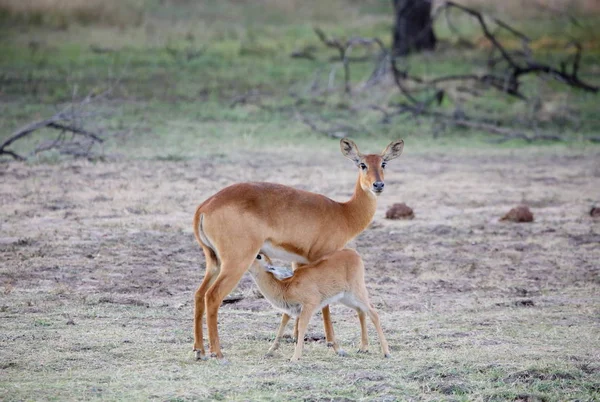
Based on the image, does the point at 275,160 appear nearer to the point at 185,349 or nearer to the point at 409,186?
the point at 409,186

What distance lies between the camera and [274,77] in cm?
1934

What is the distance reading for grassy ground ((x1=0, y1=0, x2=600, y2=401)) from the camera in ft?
20.4

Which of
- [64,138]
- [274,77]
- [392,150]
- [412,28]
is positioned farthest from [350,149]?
[412,28]

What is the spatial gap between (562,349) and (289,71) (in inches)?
529

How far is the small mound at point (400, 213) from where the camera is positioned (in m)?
11.0

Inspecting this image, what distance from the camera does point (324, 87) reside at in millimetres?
18734

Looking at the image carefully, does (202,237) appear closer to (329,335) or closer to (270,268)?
(270,268)

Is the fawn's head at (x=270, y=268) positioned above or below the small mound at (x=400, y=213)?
above

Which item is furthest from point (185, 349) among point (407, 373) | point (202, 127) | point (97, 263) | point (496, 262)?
point (202, 127)

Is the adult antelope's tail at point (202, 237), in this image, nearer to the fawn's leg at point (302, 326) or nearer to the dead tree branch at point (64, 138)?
the fawn's leg at point (302, 326)

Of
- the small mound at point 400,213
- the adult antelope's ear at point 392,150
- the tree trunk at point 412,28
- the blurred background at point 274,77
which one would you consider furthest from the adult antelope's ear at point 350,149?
the tree trunk at point 412,28

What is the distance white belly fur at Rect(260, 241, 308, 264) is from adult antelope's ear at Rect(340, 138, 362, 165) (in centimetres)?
104

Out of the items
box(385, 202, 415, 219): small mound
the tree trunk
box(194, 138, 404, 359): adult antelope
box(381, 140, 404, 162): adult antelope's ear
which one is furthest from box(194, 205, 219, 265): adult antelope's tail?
the tree trunk

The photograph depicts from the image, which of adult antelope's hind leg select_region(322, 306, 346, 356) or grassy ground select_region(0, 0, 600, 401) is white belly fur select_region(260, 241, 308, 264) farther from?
grassy ground select_region(0, 0, 600, 401)
